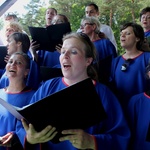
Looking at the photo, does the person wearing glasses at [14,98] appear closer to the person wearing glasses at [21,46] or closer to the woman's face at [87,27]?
the person wearing glasses at [21,46]

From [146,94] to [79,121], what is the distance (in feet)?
2.39

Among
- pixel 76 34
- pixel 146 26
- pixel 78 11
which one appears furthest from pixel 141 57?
pixel 78 11

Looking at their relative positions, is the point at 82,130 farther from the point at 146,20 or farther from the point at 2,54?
the point at 146,20

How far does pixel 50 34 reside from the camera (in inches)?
124

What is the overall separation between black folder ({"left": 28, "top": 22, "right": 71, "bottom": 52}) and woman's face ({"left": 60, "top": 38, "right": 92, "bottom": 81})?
1.10m

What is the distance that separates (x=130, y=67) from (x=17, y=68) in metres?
1.25

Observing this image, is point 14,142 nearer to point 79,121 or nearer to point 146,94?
point 79,121

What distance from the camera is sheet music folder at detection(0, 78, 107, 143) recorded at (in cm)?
138

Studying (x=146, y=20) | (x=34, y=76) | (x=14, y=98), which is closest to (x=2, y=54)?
(x=34, y=76)

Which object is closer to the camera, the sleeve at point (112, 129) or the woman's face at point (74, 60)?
the sleeve at point (112, 129)

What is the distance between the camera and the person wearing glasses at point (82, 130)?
1548 millimetres

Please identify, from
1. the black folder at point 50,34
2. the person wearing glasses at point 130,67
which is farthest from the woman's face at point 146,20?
the black folder at point 50,34

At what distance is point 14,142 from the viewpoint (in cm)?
195

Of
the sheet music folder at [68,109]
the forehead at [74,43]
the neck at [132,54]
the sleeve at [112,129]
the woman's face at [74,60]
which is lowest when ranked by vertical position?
the sleeve at [112,129]
